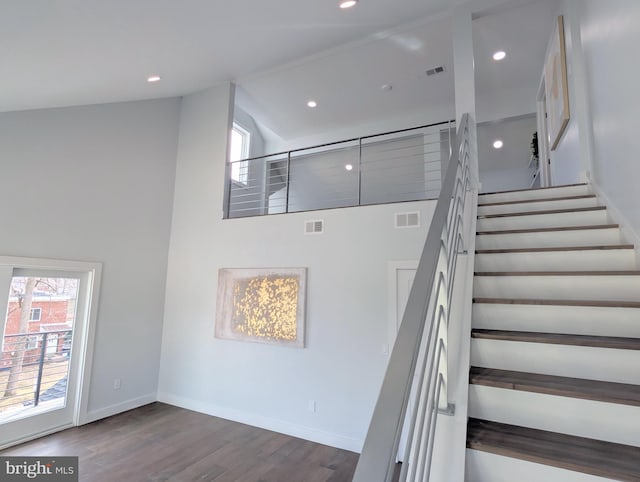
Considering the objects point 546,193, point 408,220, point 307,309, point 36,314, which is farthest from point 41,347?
point 546,193

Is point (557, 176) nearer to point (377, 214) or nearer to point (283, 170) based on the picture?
point (377, 214)

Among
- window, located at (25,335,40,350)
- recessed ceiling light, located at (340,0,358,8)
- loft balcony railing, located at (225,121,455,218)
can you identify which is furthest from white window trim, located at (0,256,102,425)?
recessed ceiling light, located at (340,0,358,8)

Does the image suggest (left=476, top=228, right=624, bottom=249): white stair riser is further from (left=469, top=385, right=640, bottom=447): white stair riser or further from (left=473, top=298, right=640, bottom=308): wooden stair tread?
(left=469, top=385, right=640, bottom=447): white stair riser

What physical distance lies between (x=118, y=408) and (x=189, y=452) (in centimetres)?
173

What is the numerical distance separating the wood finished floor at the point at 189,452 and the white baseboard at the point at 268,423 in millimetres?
66

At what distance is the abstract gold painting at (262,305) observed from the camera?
4191mm

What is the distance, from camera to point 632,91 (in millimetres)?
2184

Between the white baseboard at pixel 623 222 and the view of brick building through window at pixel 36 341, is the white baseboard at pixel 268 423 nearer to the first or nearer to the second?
the view of brick building through window at pixel 36 341

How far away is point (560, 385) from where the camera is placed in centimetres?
133

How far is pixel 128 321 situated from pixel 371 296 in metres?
Answer: 3.53

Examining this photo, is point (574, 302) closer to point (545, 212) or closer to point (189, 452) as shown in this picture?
point (545, 212)

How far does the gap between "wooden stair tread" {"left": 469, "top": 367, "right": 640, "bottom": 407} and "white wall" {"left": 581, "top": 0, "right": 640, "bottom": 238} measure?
1280 mm

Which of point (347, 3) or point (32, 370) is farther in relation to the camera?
point (32, 370)

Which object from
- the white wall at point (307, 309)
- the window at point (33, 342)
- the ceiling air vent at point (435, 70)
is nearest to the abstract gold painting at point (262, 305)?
the white wall at point (307, 309)
